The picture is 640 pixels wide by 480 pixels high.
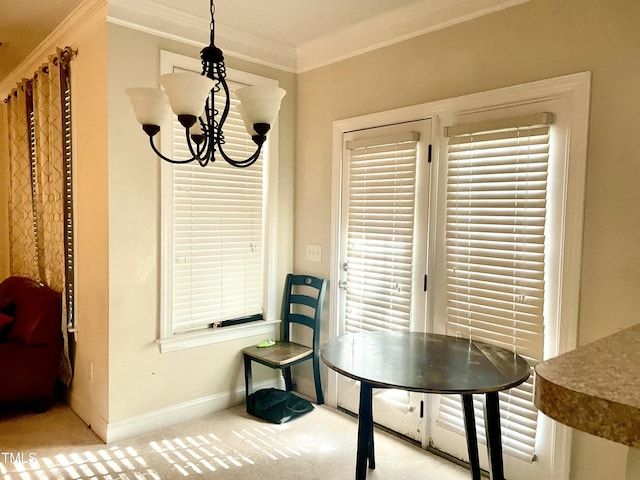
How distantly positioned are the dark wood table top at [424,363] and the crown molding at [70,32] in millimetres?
2372

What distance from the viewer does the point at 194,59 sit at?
3008mm

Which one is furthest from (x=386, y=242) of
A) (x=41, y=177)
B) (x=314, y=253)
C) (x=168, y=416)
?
(x=41, y=177)

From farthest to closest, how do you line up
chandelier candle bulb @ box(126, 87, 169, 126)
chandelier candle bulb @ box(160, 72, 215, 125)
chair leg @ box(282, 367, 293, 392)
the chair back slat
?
chair leg @ box(282, 367, 293, 392) → the chair back slat → chandelier candle bulb @ box(126, 87, 169, 126) → chandelier candle bulb @ box(160, 72, 215, 125)

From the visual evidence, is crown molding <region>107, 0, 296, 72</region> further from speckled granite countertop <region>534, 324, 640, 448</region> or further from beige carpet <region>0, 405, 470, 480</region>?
speckled granite countertop <region>534, 324, 640, 448</region>

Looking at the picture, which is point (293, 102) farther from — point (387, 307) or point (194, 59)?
point (387, 307)

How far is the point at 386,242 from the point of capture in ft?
9.81

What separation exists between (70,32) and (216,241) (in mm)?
1678

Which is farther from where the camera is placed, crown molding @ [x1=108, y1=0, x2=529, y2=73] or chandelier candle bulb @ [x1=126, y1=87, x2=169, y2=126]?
crown molding @ [x1=108, y1=0, x2=529, y2=73]

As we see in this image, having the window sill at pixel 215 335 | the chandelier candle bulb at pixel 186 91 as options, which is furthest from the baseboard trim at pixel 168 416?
the chandelier candle bulb at pixel 186 91

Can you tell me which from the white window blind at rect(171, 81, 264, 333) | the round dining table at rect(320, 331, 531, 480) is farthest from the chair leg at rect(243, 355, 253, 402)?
the round dining table at rect(320, 331, 531, 480)

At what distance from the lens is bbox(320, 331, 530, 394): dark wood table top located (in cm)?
175

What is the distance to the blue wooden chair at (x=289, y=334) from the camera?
3258 mm

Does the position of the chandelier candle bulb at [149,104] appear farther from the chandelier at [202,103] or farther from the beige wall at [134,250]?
the beige wall at [134,250]

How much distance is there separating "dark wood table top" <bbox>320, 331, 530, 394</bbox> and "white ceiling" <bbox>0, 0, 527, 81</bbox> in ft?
5.86
